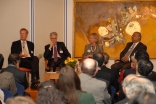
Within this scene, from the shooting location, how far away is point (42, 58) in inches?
376

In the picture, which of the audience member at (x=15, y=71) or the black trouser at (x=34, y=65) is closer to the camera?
the audience member at (x=15, y=71)

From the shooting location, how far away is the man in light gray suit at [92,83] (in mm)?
4000

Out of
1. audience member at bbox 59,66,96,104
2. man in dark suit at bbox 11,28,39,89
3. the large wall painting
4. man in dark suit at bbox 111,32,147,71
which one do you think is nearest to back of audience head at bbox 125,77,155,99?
audience member at bbox 59,66,96,104

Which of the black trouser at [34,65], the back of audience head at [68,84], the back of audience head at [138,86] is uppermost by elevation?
the back of audience head at [138,86]

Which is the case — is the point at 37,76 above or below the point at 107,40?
below

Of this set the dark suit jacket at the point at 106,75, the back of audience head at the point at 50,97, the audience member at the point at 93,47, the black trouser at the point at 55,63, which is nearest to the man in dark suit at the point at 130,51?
the audience member at the point at 93,47

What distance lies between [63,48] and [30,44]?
910 mm

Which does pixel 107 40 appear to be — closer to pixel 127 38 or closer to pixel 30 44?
pixel 127 38

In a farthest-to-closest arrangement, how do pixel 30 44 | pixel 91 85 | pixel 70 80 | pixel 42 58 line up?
pixel 42 58 → pixel 30 44 → pixel 91 85 → pixel 70 80

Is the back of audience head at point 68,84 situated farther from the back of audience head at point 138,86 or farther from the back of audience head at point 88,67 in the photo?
the back of audience head at point 138,86

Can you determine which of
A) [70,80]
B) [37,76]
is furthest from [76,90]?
[37,76]

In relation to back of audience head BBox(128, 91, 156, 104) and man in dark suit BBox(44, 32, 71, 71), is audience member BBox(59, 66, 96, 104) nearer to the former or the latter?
back of audience head BBox(128, 91, 156, 104)

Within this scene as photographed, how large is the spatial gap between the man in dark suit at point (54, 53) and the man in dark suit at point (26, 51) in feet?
1.26

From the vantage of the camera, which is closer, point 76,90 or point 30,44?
point 76,90
